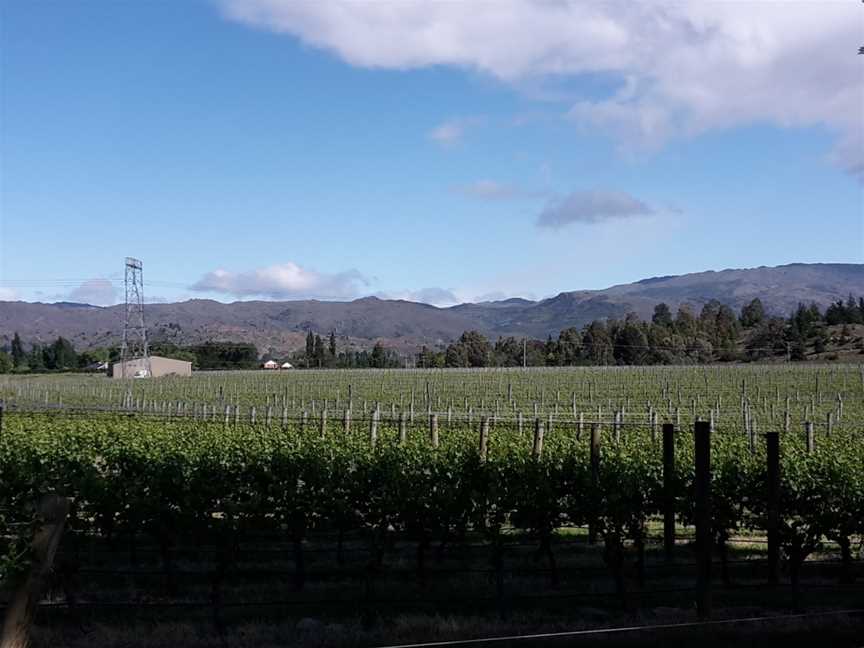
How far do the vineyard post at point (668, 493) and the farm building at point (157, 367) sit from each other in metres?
74.2

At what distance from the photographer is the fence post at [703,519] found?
839cm

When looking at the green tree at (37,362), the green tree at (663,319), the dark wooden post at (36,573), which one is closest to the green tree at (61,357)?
the green tree at (37,362)

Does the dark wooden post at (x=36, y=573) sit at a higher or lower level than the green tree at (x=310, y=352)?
lower

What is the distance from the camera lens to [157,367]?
86.1 m

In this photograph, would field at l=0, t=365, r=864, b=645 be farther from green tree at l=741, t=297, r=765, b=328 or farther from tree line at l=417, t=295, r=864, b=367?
green tree at l=741, t=297, r=765, b=328

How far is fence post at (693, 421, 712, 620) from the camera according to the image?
8.39 meters

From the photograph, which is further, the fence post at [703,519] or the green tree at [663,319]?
the green tree at [663,319]

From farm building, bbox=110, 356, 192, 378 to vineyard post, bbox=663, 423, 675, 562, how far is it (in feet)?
243

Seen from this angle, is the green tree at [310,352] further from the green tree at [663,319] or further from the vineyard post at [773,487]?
the vineyard post at [773,487]

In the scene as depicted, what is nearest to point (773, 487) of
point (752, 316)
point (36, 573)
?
point (36, 573)

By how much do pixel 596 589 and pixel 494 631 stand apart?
7.27 feet

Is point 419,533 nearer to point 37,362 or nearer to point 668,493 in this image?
point 668,493

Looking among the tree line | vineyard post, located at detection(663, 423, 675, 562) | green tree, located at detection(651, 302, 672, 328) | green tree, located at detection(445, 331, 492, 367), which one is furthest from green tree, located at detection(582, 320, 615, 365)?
vineyard post, located at detection(663, 423, 675, 562)

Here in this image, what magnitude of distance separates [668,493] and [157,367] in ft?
269
